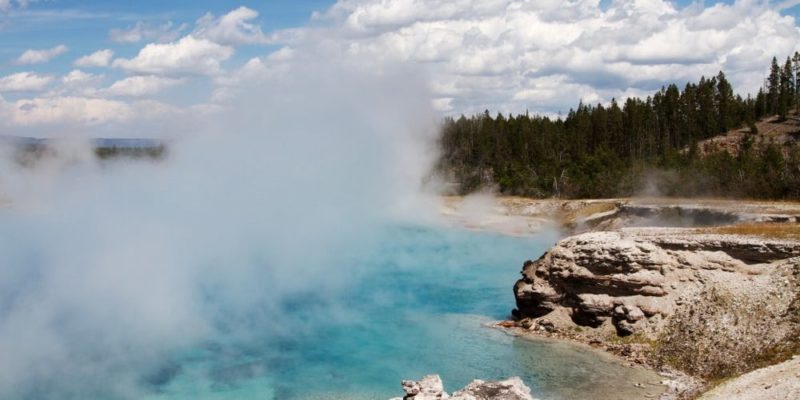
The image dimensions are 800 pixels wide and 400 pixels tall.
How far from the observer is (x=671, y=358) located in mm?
27359

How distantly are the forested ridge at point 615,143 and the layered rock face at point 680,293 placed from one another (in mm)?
38280

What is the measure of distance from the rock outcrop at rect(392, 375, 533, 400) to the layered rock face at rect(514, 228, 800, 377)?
11.4 metres

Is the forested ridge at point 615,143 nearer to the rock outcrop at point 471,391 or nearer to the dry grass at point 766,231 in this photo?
the dry grass at point 766,231

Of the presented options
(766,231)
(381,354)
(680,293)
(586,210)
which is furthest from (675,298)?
(586,210)

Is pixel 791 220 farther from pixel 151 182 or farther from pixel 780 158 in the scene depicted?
pixel 151 182

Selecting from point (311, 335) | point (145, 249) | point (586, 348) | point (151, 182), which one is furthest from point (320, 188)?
point (586, 348)

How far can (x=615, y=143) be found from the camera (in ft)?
338

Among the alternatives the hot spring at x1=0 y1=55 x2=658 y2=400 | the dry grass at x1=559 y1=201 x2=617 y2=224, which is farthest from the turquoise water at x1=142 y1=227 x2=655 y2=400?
the dry grass at x1=559 y1=201 x2=617 y2=224

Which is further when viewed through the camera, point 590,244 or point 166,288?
point 166,288

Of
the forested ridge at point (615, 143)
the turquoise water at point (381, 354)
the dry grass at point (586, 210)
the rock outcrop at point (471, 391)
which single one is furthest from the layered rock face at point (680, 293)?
the forested ridge at point (615, 143)

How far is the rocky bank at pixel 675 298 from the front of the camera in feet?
86.1

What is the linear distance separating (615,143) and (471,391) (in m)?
91.3

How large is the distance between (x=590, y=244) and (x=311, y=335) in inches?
535

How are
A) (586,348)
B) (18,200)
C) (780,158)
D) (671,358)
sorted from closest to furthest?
(671,358)
(586,348)
(18,200)
(780,158)
